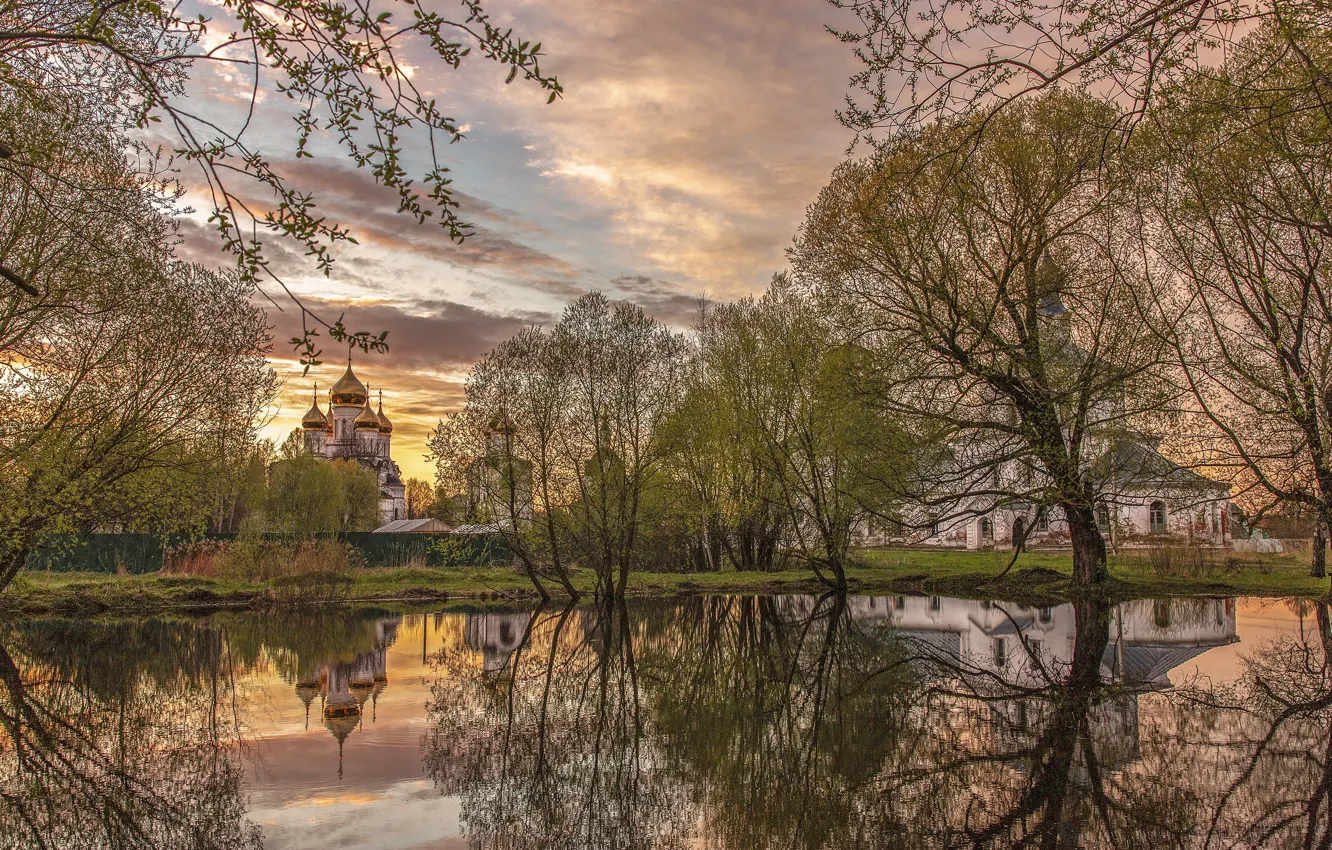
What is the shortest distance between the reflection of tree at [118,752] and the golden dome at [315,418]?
79466 millimetres

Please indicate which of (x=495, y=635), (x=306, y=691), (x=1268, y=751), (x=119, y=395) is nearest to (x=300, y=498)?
(x=119, y=395)

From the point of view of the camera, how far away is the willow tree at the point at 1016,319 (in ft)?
65.6

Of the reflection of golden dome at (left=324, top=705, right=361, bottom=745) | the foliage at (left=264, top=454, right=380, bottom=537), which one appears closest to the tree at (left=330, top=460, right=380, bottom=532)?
the foliage at (left=264, top=454, right=380, bottom=537)

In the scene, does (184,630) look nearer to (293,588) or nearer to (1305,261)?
(293,588)

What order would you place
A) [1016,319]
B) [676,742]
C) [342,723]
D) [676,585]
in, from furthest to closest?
1. [676,585]
2. [1016,319]
3. [342,723]
4. [676,742]

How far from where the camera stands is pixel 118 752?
8.20 m

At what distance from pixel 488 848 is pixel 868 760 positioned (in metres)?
3.29

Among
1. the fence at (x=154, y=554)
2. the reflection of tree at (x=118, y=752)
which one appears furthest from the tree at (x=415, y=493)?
the reflection of tree at (x=118, y=752)

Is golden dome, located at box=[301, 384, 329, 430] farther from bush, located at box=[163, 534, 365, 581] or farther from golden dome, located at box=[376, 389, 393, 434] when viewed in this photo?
bush, located at box=[163, 534, 365, 581]

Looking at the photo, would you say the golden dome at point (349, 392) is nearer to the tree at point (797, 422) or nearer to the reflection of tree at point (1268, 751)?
the tree at point (797, 422)

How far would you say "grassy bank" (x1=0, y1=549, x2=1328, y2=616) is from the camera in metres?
24.6

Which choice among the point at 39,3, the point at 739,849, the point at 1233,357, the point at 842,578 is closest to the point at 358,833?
the point at 739,849

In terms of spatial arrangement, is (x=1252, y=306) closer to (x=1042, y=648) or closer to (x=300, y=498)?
(x=1042, y=648)

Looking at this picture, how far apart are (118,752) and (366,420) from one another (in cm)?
9066
